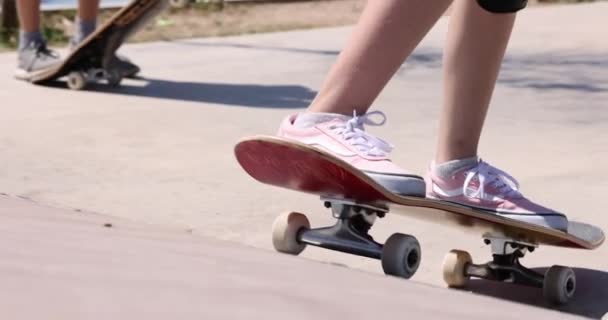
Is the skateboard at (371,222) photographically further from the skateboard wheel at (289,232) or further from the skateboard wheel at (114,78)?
the skateboard wheel at (114,78)

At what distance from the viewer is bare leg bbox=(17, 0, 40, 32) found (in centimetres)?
629

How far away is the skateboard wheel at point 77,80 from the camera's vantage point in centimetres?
602

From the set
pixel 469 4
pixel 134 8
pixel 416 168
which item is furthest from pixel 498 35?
pixel 134 8

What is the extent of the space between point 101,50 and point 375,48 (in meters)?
3.32

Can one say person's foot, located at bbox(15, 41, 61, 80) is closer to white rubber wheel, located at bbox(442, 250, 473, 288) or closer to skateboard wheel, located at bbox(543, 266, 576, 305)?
white rubber wheel, located at bbox(442, 250, 473, 288)

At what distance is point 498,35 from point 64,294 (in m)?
1.24

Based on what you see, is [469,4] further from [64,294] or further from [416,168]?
[416,168]

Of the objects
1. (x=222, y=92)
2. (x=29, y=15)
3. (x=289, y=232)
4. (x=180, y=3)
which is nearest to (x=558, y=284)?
(x=289, y=232)

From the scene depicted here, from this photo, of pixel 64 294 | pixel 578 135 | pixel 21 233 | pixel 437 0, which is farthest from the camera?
pixel 578 135

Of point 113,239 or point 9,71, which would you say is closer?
point 113,239

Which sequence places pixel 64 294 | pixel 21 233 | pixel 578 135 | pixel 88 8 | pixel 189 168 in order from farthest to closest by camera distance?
pixel 88 8, pixel 578 135, pixel 189 168, pixel 21 233, pixel 64 294

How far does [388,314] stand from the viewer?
2.16m

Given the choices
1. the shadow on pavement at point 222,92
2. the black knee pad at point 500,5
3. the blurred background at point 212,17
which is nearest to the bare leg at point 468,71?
the black knee pad at point 500,5

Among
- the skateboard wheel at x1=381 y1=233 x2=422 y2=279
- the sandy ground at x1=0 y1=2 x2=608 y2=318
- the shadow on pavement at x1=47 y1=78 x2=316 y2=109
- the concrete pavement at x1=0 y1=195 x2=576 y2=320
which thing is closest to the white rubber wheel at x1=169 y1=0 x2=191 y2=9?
the sandy ground at x1=0 y1=2 x2=608 y2=318
